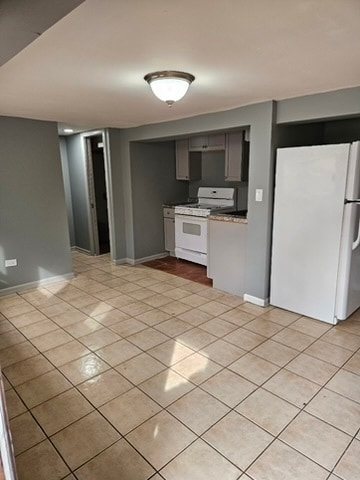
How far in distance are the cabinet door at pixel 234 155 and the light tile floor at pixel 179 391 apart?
1.81 metres

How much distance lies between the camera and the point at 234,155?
4305 millimetres

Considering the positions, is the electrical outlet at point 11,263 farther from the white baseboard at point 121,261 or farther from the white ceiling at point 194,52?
the white ceiling at point 194,52

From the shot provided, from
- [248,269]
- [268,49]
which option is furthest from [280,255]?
[268,49]

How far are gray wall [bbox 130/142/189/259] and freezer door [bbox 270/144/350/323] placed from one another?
2445 mm

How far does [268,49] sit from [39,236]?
345 centimetres

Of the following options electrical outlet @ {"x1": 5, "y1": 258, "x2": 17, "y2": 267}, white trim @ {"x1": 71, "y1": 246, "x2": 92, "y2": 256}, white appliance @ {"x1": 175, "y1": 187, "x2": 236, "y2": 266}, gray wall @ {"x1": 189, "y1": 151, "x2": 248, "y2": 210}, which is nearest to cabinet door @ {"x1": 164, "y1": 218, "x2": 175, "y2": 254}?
white appliance @ {"x1": 175, "y1": 187, "x2": 236, "y2": 266}

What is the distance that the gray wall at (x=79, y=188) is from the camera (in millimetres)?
5320

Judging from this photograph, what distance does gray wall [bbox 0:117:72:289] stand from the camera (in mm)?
3746

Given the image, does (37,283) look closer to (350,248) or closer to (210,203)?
(210,203)

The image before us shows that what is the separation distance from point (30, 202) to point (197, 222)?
2.27 meters

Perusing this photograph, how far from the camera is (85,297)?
150 inches

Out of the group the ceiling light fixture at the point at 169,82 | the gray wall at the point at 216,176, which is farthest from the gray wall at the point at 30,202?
the gray wall at the point at 216,176

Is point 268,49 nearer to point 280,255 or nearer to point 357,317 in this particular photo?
point 280,255

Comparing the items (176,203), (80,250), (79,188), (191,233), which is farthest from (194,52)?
(80,250)
